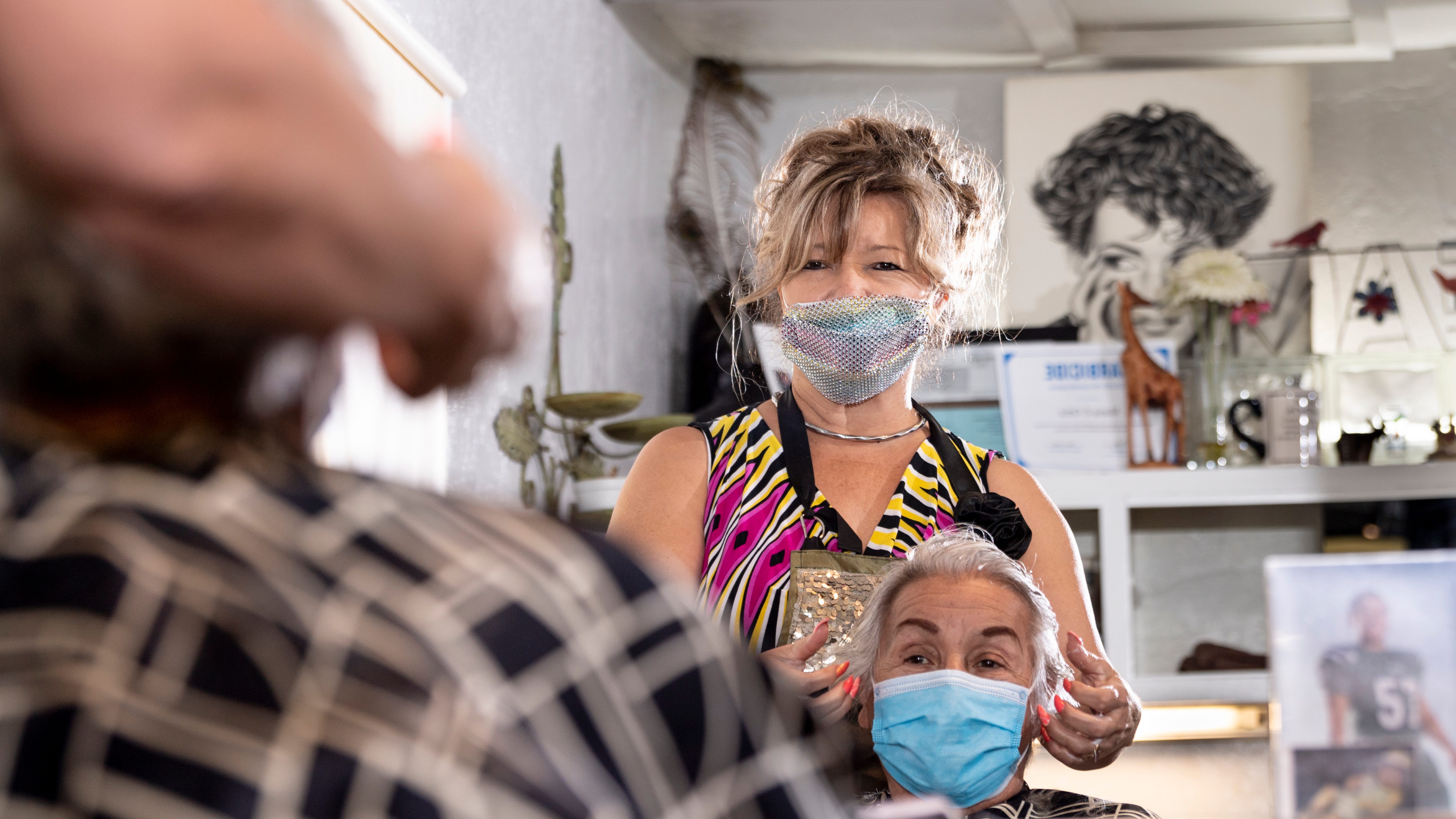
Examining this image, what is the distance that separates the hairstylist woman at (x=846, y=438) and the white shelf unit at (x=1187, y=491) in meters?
1.97

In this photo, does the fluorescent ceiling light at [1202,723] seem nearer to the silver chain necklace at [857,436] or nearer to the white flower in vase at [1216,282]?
the silver chain necklace at [857,436]

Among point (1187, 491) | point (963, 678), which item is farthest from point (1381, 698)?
point (1187, 491)

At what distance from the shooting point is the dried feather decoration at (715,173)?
4051mm

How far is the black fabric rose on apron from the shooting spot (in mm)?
1419

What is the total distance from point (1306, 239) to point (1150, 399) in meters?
0.73

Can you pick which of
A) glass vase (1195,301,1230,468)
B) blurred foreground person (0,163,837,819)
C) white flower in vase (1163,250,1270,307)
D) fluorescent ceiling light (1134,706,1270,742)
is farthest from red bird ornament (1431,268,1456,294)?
blurred foreground person (0,163,837,819)

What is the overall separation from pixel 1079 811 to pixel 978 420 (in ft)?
7.47

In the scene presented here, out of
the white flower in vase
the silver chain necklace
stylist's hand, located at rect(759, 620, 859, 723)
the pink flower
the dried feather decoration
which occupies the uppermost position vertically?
the dried feather decoration

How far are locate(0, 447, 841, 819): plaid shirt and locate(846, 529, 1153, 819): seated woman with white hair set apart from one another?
0.97 metres

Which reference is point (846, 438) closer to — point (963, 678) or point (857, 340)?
point (857, 340)

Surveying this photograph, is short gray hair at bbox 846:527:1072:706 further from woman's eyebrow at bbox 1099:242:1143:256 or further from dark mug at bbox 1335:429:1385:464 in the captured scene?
woman's eyebrow at bbox 1099:242:1143:256

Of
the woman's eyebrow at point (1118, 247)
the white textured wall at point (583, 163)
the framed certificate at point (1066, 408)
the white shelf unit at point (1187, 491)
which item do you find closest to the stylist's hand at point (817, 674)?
the white textured wall at point (583, 163)

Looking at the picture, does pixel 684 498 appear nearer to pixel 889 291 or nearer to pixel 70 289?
pixel 889 291

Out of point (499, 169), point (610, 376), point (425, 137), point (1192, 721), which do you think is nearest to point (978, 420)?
point (610, 376)
